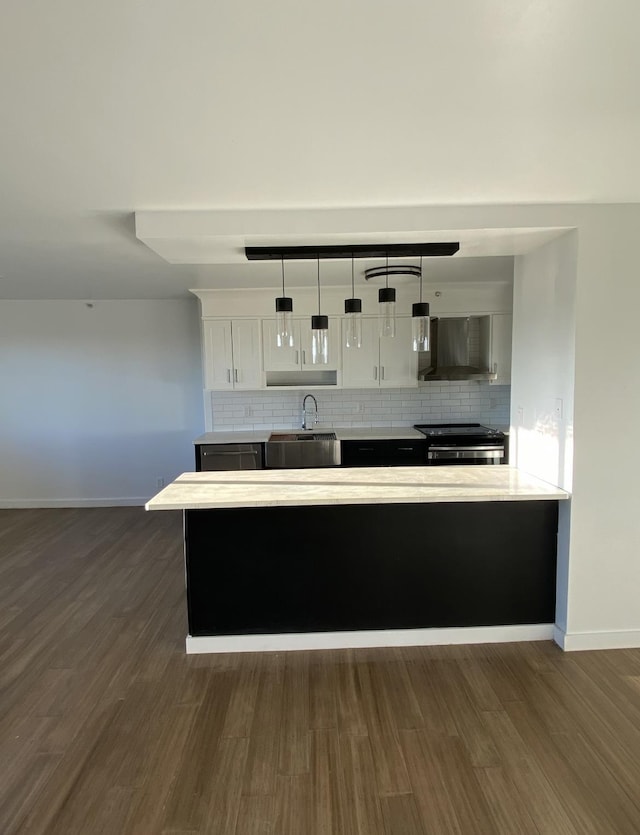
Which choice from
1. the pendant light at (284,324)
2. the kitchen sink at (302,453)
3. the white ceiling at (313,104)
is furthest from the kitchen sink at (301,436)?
the white ceiling at (313,104)

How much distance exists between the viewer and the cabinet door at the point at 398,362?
4953 millimetres

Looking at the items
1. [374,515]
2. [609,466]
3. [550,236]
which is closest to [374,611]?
[374,515]

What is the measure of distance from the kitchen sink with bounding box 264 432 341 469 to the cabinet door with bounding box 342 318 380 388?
2.30ft

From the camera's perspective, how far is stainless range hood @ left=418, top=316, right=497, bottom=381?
16.1 feet

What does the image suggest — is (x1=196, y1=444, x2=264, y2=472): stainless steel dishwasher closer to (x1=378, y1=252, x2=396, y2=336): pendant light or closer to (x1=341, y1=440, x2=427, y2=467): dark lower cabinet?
(x1=341, y1=440, x2=427, y2=467): dark lower cabinet

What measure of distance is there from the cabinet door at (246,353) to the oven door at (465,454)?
193 centimetres

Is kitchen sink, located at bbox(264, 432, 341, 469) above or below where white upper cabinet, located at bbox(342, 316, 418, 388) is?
below

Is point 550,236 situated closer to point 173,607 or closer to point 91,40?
point 91,40

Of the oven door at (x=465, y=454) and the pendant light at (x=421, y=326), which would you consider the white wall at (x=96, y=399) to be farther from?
the pendant light at (x=421, y=326)

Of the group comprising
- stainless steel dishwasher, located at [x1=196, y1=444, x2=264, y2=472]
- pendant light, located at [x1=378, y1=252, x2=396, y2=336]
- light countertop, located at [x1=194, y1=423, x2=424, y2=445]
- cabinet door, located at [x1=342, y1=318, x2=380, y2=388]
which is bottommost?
stainless steel dishwasher, located at [x1=196, y1=444, x2=264, y2=472]

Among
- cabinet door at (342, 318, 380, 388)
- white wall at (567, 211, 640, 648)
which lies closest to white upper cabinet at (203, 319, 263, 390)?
cabinet door at (342, 318, 380, 388)

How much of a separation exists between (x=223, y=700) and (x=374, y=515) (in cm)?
121

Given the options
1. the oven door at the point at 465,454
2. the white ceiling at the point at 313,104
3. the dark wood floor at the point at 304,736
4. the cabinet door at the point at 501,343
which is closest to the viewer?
the white ceiling at the point at 313,104

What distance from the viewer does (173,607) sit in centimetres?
323
